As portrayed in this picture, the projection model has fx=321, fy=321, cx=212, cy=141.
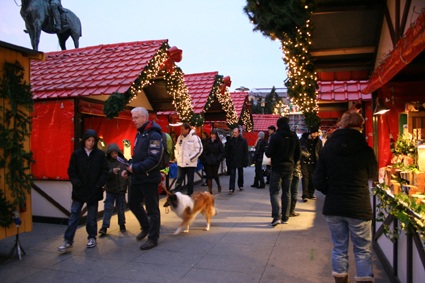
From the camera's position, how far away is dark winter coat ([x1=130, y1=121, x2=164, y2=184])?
15.1 ft

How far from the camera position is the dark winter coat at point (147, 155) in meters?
4.61

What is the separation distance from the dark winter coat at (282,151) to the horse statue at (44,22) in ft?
42.1

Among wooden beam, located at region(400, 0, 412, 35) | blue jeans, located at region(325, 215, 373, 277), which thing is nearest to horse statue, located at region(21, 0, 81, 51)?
wooden beam, located at region(400, 0, 412, 35)

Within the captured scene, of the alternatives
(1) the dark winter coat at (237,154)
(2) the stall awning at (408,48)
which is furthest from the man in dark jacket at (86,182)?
(1) the dark winter coat at (237,154)

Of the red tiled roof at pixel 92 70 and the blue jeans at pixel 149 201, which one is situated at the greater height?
the red tiled roof at pixel 92 70

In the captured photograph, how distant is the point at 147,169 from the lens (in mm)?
4594

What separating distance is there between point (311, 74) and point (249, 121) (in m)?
13.9

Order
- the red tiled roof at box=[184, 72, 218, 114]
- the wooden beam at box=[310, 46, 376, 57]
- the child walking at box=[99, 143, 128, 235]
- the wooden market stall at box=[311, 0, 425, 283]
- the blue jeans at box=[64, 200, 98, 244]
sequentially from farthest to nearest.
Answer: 1. the red tiled roof at box=[184, 72, 218, 114]
2. the wooden beam at box=[310, 46, 376, 57]
3. the child walking at box=[99, 143, 128, 235]
4. the blue jeans at box=[64, 200, 98, 244]
5. the wooden market stall at box=[311, 0, 425, 283]

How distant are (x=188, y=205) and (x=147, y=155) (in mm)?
1227

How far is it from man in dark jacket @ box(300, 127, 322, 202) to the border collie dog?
3294 millimetres

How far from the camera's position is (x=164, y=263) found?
13.9 ft

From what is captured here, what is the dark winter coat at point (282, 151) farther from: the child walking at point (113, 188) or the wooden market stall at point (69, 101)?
the wooden market stall at point (69, 101)

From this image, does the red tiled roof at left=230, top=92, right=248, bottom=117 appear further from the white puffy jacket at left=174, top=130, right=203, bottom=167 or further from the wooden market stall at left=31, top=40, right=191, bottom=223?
the wooden market stall at left=31, top=40, right=191, bottom=223

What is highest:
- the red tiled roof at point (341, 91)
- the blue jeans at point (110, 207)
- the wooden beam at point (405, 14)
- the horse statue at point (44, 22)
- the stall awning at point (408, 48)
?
the horse statue at point (44, 22)
